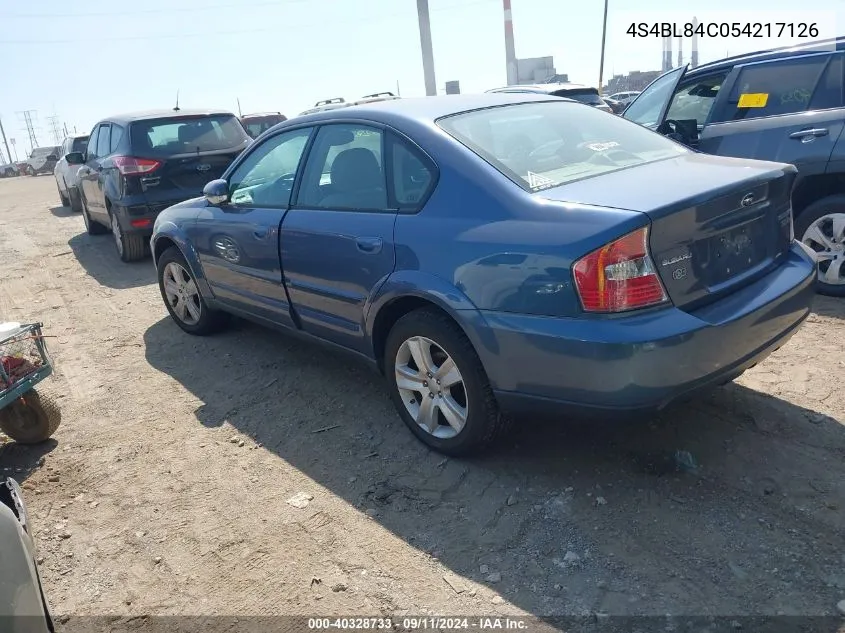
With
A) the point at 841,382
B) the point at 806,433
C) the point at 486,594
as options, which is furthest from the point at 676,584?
the point at 841,382

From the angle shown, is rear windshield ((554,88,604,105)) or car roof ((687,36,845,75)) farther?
rear windshield ((554,88,604,105))

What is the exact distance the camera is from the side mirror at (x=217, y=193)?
4.51m

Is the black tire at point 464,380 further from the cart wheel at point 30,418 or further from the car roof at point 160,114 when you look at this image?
the car roof at point 160,114

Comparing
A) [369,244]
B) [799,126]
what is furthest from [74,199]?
[799,126]

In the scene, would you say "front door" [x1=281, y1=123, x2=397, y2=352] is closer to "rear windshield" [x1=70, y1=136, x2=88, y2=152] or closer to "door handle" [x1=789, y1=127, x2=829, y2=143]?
"door handle" [x1=789, y1=127, x2=829, y2=143]

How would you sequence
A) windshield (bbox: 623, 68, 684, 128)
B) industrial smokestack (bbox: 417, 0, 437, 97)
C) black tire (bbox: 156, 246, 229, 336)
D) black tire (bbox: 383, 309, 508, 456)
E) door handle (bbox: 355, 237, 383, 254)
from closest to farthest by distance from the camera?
1. black tire (bbox: 383, 309, 508, 456)
2. door handle (bbox: 355, 237, 383, 254)
3. black tire (bbox: 156, 246, 229, 336)
4. windshield (bbox: 623, 68, 684, 128)
5. industrial smokestack (bbox: 417, 0, 437, 97)

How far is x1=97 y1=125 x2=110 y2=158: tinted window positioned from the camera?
29.4ft

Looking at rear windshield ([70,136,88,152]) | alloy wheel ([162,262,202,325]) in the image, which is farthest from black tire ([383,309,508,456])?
rear windshield ([70,136,88,152])

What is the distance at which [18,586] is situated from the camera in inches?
73.3

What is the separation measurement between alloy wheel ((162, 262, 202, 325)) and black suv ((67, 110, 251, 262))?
2.74 meters

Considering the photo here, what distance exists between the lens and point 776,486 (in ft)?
9.53

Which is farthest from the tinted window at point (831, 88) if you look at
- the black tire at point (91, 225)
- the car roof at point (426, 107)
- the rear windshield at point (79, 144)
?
the rear windshield at point (79, 144)

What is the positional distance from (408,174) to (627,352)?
140cm

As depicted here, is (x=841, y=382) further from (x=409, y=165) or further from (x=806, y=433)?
(x=409, y=165)
